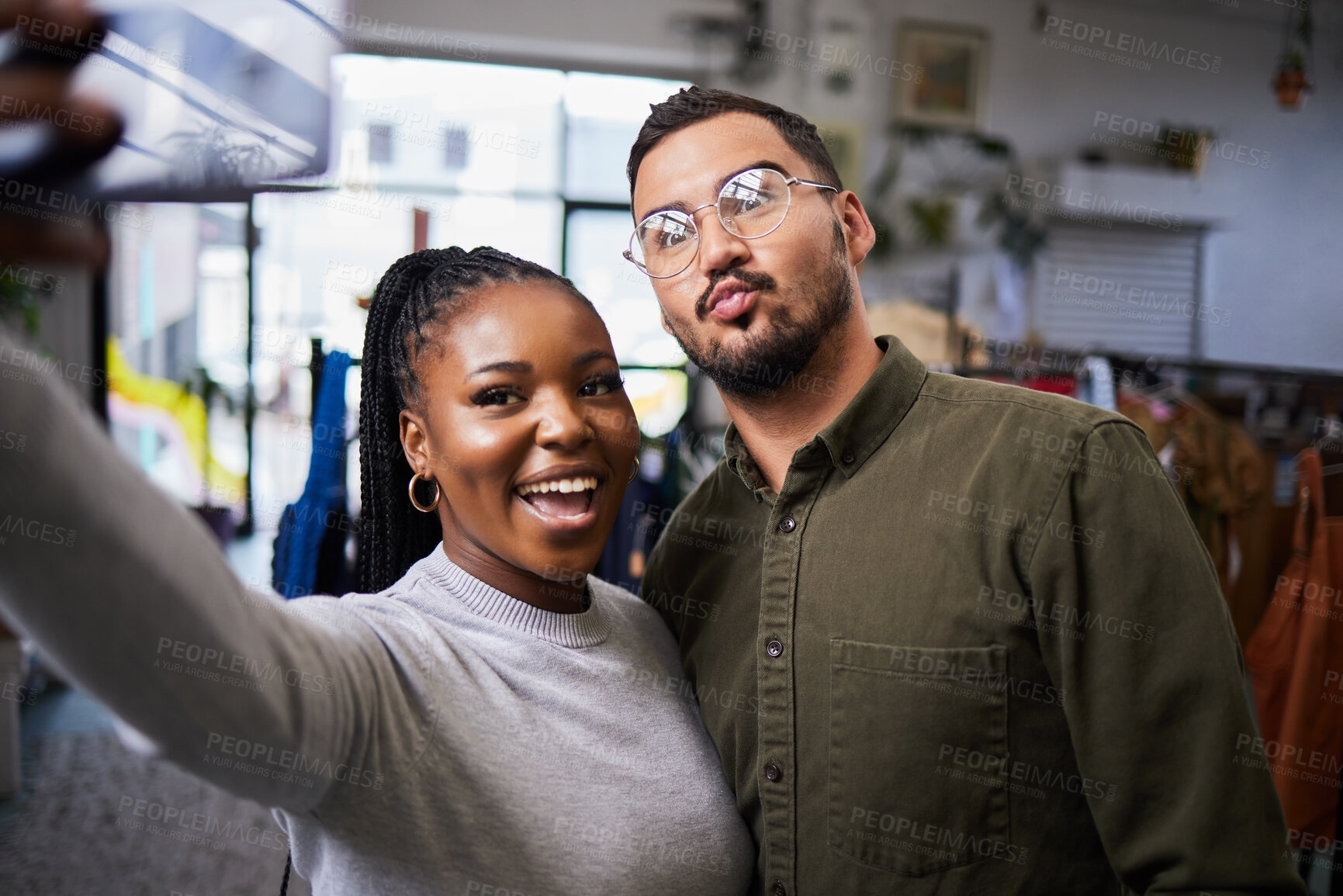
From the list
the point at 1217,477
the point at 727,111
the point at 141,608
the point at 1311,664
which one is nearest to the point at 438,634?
the point at 141,608

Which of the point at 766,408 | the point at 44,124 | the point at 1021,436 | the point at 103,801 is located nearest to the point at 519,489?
the point at 766,408

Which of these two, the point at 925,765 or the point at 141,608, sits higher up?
the point at 141,608

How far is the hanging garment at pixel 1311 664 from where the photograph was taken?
2578mm

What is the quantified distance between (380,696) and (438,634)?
14 cm

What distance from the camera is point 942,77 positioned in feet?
19.5

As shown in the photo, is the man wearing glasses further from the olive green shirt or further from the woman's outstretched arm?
the woman's outstretched arm

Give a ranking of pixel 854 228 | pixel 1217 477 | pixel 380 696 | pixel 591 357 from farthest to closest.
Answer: pixel 1217 477 → pixel 854 228 → pixel 591 357 → pixel 380 696

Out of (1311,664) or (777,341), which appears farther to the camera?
(1311,664)

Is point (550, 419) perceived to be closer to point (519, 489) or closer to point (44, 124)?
point (519, 489)

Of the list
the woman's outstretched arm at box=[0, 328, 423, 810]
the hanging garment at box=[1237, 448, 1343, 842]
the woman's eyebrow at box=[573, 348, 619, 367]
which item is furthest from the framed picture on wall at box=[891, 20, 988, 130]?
the woman's outstretched arm at box=[0, 328, 423, 810]

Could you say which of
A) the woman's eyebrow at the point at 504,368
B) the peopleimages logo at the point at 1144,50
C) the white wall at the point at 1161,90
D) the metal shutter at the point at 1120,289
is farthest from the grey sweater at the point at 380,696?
the peopleimages logo at the point at 1144,50

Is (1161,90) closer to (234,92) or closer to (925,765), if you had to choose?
(234,92)

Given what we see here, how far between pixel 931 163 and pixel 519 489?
18.0 feet

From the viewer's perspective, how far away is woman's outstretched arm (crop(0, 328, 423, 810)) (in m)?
0.54
